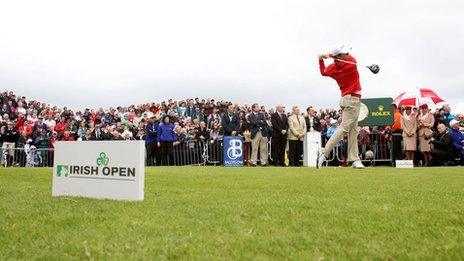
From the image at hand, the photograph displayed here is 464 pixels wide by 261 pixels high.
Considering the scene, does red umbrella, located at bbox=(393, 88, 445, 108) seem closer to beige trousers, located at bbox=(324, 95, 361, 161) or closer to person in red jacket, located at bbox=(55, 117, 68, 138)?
beige trousers, located at bbox=(324, 95, 361, 161)

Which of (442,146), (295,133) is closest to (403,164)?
(442,146)

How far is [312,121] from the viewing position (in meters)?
20.9

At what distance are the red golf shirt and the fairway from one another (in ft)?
21.0

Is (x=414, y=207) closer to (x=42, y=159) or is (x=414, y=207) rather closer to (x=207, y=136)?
(x=207, y=136)

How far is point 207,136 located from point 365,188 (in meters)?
15.7

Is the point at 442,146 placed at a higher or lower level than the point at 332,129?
lower

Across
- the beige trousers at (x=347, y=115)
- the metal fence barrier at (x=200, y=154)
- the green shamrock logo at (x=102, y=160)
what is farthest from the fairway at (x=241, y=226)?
the metal fence barrier at (x=200, y=154)

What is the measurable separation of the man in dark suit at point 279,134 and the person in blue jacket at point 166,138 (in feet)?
14.1

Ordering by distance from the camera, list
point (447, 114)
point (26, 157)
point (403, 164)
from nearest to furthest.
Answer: point (403, 164) < point (447, 114) < point (26, 157)

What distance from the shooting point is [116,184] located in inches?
228

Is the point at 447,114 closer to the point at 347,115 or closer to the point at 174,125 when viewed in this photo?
the point at 347,115

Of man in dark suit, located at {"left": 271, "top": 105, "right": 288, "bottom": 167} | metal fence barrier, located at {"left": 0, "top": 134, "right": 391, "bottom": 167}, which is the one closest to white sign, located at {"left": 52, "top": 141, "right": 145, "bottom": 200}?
man in dark suit, located at {"left": 271, "top": 105, "right": 288, "bottom": 167}

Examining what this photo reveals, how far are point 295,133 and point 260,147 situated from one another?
1.85 metres

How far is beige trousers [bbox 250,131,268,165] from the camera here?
19434 millimetres
